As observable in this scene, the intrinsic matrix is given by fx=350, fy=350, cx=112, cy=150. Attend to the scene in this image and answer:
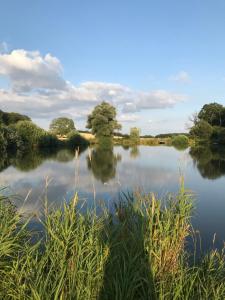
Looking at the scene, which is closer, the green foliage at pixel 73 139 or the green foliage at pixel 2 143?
the green foliage at pixel 2 143

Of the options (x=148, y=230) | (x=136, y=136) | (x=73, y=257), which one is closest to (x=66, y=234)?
(x=73, y=257)

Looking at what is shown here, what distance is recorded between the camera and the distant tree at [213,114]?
7794 cm

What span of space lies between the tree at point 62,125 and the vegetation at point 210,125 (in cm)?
3124

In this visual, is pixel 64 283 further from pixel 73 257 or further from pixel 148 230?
pixel 148 230

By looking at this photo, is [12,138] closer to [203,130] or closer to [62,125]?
[203,130]

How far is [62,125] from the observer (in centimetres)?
8950

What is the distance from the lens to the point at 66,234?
4.29 meters

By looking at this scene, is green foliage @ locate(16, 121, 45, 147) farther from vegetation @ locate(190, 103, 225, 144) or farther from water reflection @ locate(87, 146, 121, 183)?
vegetation @ locate(190, 103, 225, 144)

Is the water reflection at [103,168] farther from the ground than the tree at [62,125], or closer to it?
closer to it

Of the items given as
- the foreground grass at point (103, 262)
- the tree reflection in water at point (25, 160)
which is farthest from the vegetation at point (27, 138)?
the foreground grass at point (103, 262)

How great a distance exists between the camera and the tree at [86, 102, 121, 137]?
70.3m

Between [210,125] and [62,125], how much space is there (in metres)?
36.9

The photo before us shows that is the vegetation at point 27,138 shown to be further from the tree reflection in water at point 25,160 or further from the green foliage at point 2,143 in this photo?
the tree reflection in water at point 25,160

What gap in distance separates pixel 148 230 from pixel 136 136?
2956 inches
